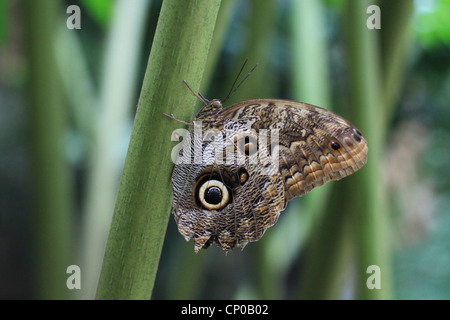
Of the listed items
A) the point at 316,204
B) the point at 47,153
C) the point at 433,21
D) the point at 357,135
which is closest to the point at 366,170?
the point at 357,135

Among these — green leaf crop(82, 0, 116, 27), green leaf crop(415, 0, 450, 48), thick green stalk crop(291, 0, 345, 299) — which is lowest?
thick green stalk crop(291, 0, 345, 299)

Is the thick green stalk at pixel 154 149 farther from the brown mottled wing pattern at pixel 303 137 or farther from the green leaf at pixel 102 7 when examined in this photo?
the green leaf at pixel 102 7

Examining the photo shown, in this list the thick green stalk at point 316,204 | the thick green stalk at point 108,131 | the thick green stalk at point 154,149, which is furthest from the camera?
the thick green stalk at point 108,131

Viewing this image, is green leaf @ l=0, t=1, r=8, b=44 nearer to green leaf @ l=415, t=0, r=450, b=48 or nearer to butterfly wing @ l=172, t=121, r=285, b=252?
butterfly wing @ l=172, t=121, r=285, b=252

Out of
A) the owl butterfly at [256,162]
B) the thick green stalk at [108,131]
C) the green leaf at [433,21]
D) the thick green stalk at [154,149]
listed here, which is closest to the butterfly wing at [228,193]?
the owl butterfly at [256,162]

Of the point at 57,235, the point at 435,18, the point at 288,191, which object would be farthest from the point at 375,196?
the point at 435,18

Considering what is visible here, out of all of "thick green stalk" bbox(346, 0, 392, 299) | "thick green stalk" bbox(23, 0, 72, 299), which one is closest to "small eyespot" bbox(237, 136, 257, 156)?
"thick green stalk" bbox(346, 0, 392, 299)
